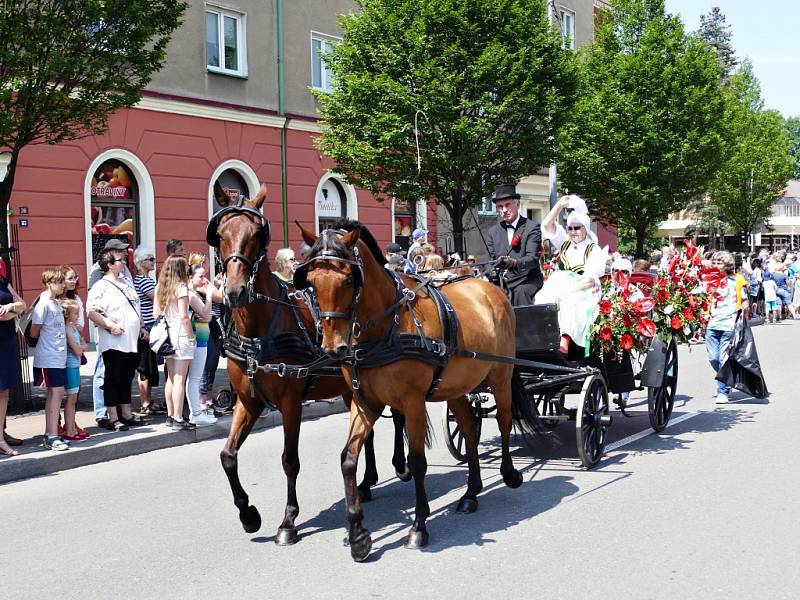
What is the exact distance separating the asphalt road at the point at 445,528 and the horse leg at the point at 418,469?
17 cm

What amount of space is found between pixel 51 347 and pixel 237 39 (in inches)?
522

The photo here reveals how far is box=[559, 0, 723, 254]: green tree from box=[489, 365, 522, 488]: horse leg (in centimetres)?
2011

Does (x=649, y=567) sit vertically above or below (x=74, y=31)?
below

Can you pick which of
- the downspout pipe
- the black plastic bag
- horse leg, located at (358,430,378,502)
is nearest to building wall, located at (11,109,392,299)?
the downspout pipe

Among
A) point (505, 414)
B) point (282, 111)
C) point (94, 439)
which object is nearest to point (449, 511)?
point (505, 414)

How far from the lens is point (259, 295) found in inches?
225

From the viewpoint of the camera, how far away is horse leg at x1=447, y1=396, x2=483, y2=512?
627 cm

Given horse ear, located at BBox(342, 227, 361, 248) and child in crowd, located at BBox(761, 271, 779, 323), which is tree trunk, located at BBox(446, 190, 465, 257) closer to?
child in crowd, located at BBox(761, 271, 779, 323)

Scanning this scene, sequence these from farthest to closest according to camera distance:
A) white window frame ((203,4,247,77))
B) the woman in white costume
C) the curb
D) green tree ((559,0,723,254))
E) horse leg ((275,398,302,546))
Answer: green tree ((559,0,723,254))
white window frame ((203,4,247,77))
the woman in white costume
the curb
horse leg ((275,398,302,546))

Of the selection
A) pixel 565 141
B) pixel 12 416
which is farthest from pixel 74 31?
pixel 565 141

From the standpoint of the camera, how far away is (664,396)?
8.98 meters

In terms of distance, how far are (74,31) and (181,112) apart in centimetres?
907

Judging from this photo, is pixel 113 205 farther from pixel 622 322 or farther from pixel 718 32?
pixel 718 32

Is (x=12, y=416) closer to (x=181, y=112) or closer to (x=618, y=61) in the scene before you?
(x=181, y=112)
